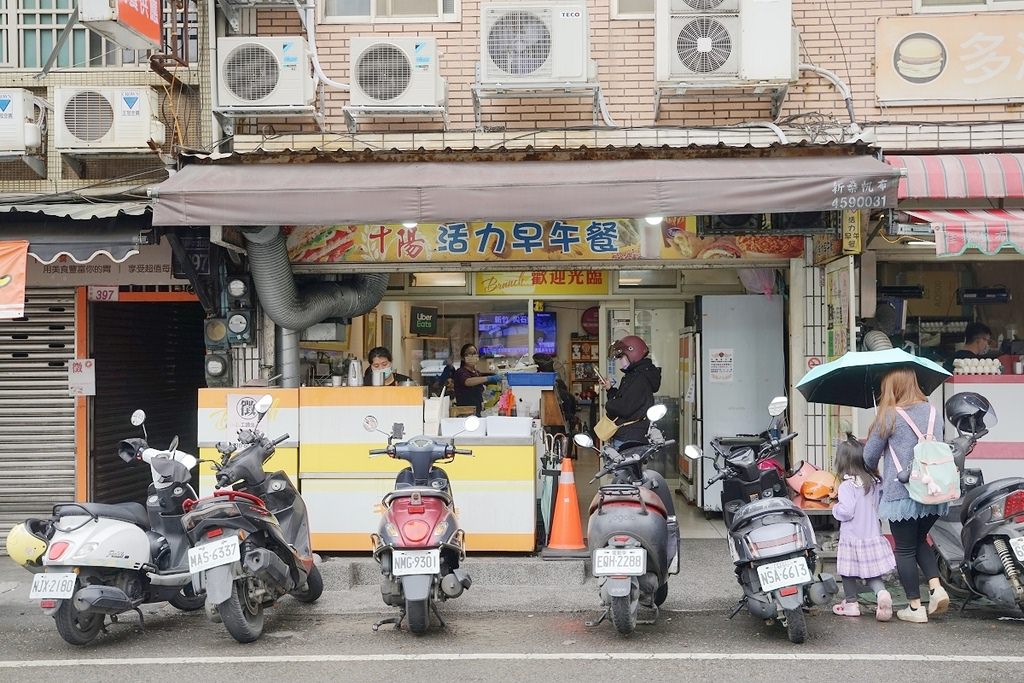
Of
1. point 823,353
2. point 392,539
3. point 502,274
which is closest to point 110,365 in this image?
point 502,274

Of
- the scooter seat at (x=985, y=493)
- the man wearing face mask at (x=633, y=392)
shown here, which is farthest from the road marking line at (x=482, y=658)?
the man wearing face mask at (x=633, y=392)

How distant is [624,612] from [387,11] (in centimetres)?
681

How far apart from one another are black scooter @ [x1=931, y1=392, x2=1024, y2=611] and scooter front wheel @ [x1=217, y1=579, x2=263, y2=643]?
5.13 m

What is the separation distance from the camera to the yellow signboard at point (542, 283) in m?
11.5

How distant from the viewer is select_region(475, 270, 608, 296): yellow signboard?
11523 millimetres

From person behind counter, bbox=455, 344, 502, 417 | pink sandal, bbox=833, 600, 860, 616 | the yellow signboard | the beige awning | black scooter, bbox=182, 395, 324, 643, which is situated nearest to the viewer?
black scooter, bbox=182, 395, 324, 643

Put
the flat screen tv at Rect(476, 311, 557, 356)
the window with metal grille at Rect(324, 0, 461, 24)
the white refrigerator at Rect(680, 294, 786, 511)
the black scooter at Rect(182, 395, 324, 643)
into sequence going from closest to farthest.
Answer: the black scooter at Rect(182, 395, 324, 643) → the window with metal grille at Rect(324, 0, 461, 24) → the white refrigerator at Rect(680, 294, 786, 511) → the flat screen tv at Rect(476, 311, 557, 356)

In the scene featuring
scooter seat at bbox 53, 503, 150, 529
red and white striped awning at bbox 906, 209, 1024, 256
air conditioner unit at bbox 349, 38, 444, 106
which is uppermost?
air conditioner unit at bbox 349, 38, 444, 106

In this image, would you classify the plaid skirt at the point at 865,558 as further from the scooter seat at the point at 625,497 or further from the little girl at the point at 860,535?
the scooter seat at the point at 625,497

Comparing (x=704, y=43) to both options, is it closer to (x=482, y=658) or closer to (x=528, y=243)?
(x=528, y=243)

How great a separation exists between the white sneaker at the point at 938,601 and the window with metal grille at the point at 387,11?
7.11 meters

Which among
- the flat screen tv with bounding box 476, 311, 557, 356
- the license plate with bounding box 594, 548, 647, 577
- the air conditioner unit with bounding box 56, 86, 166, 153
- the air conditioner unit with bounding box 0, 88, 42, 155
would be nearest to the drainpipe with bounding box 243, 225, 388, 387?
the air conditioner unit with bounding box 56, 86, 166, 153

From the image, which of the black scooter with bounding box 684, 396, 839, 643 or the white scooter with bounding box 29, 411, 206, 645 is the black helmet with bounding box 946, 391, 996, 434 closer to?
the black scooter with bounding box 684, 396, 839, 643

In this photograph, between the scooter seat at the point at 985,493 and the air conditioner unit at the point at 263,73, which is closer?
the scooter seat at the point at 985,493
